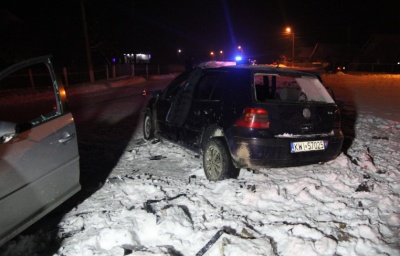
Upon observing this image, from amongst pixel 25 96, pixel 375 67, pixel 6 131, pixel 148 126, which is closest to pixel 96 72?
pixel 25 96

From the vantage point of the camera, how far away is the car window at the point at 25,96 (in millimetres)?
11766

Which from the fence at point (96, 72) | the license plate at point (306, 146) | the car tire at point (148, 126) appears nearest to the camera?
the license plate at point (306, 146)

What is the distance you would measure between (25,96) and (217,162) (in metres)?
14.4

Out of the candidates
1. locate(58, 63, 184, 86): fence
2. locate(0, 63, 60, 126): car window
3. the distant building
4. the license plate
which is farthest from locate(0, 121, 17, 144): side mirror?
the distant building

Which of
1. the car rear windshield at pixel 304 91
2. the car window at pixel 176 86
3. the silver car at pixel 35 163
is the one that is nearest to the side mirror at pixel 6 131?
the silver car at pixel 35 163

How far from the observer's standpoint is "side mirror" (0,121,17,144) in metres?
2.60

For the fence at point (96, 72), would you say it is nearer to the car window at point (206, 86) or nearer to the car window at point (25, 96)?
the car window at point (25, 96)

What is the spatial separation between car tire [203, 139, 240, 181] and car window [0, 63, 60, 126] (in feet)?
24.0

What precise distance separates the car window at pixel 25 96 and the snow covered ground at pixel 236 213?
23.9ft

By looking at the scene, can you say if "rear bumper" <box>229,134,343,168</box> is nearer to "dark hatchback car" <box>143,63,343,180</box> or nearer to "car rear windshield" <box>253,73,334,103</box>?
"dark hatchback car" <box>143,63,343,180</box>

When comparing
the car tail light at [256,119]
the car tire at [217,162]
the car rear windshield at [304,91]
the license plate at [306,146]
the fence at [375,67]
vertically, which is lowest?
the fence at [375,67]

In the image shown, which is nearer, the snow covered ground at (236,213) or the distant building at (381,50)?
the snow covered ground at (236,213)

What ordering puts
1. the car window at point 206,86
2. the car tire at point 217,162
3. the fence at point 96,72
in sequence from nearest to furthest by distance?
the car tire at point 217,162, the car window at point 206,86, the fence at point 96,72

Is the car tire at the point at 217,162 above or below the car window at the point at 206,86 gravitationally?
below
